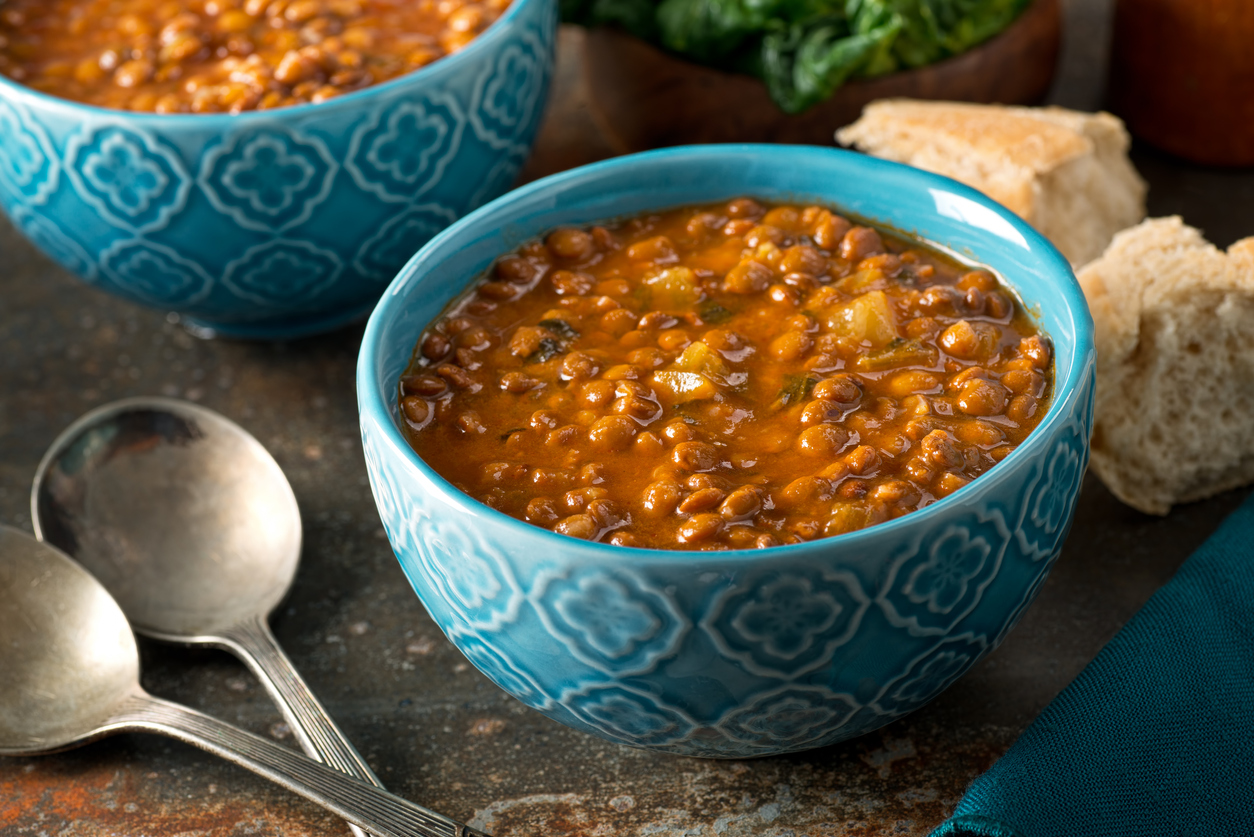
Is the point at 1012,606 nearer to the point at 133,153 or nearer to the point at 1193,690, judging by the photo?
the point at 1193,690

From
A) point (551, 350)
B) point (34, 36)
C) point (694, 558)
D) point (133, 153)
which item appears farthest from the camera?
point (34, 36)

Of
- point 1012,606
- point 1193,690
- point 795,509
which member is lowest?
point 1193,690

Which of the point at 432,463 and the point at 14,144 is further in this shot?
the point at 14,144

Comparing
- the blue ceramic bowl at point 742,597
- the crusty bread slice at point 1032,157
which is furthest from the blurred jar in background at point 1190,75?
the blue ceramic bowl at point 742,597

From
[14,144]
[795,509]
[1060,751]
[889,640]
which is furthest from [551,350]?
[14,144]

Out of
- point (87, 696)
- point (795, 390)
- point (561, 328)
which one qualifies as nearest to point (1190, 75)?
point (795, 390)

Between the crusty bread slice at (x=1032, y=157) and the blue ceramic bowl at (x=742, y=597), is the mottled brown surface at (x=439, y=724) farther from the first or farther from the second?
the crusty bread slice at (x=1032, y=157)

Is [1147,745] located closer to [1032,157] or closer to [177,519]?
[1032,157]

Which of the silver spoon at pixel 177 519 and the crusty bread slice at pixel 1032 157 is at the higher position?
the crusty bread slice at pixel 1032 157
